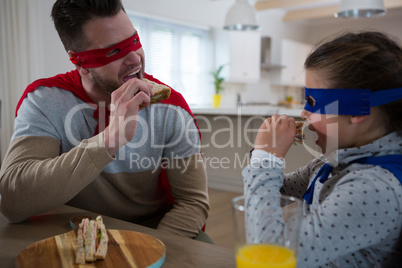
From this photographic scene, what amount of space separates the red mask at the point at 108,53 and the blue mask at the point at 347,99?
728mm

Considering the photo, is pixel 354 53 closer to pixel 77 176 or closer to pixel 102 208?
pixel 77 176

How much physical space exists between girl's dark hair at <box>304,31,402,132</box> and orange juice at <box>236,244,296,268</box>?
0.42 m

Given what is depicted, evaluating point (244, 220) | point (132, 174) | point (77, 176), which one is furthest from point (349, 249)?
point (132, 174)

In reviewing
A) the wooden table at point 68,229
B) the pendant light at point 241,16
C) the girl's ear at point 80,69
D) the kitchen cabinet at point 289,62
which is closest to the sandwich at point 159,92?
the girl's ear at point 80,69

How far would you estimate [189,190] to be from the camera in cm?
148

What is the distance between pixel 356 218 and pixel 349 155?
201mm

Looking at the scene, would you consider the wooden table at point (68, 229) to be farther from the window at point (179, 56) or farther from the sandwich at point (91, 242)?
the window at point (179, 56)

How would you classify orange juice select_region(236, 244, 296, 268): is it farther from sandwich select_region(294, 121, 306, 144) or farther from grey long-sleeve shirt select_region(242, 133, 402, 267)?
sandwich select_region(294, 121, 306, 144)

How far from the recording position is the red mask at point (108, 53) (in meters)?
1.40

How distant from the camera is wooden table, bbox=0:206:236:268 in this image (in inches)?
31.7

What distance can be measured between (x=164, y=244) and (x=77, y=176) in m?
0.37

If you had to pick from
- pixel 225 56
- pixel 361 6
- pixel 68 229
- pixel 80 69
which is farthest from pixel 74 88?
pixel 225 56

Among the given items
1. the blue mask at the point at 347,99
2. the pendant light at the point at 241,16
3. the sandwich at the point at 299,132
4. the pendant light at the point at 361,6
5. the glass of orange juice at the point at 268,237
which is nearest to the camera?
the glass of orange juice at the point at 268,237

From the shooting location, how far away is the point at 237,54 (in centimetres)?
638
